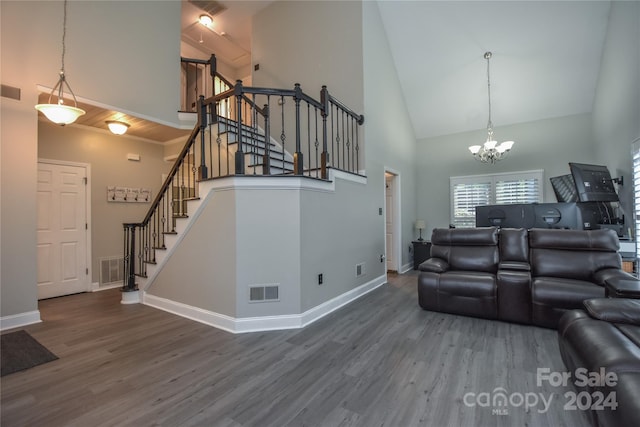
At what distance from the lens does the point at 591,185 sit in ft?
11.6

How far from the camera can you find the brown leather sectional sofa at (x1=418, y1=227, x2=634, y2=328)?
2883 millimetres

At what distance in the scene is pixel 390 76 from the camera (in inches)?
212

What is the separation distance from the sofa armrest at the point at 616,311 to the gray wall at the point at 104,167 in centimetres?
626

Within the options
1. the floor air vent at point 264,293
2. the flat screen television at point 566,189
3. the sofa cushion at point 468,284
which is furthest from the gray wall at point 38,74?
the flat screen television at point 566,189

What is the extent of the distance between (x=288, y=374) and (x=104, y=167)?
4825 millimetres

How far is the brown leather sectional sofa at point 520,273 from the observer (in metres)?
2.88

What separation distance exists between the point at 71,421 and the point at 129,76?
4.20 metres

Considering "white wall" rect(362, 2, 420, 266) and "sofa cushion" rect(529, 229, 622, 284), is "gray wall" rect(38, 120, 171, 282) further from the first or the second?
"sofa cushion" rect(529, 229, 622, 284)

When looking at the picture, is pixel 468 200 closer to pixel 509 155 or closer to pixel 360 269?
pixel 509 155

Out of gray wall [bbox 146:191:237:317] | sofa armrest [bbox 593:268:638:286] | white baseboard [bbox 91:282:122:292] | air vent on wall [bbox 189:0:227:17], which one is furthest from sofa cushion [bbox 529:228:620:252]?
air vent on wall [bbox 189:0:227:17]

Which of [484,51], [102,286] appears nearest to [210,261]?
[102,286]

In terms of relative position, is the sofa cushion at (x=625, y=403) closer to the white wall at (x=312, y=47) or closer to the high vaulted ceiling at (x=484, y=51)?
the white wall at (x=312, y=47)

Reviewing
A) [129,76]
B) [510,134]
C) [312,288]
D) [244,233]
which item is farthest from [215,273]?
[510,134]

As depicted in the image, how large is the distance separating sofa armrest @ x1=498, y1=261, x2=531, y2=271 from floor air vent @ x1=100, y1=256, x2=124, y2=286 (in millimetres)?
5932
